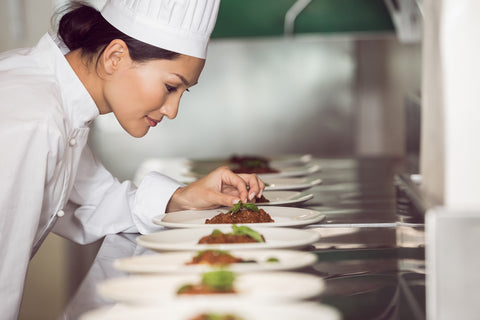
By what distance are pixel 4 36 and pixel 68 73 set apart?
2708 mm

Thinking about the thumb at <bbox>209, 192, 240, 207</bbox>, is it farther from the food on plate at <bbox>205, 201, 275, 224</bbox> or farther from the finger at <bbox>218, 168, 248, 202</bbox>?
the food on plate at <bbox>205, 201, 275, 224</bbox>

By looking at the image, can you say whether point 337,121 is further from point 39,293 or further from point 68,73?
point 68,73

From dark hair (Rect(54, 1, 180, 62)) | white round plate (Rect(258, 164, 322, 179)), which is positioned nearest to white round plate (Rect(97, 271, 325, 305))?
dark hair (Rect(54, 1, 180, 62))

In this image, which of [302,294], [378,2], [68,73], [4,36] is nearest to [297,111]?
[378,2]

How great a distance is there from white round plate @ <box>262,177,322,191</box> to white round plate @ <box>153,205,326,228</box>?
349 millimetres

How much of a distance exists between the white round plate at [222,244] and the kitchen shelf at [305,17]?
2.97m

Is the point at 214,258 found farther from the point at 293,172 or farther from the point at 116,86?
the point at 293,172

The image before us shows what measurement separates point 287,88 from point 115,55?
2.53 meters

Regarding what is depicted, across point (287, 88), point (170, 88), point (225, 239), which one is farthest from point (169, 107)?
point (287, 88)

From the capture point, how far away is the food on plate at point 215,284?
0.86 meters

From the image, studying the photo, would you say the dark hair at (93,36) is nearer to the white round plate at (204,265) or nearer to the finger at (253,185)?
the finger at (253,185)

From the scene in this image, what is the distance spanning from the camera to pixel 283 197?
179 cm

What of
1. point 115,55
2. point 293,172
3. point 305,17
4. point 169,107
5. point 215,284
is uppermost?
point 305,17

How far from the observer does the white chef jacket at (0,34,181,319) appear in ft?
4.51
